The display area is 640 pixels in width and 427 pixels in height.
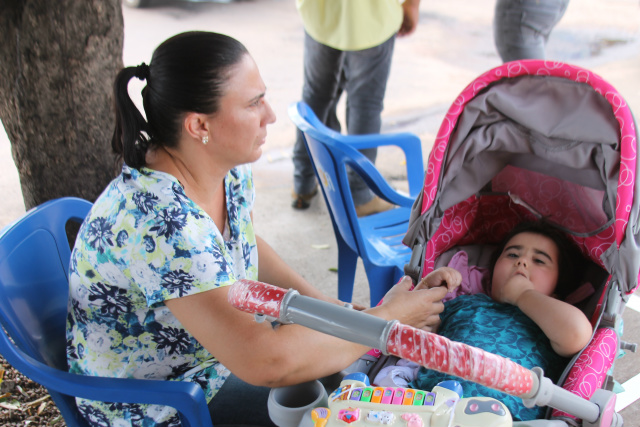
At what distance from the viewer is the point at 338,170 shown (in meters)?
2.44

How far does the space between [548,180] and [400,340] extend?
59.3 inches

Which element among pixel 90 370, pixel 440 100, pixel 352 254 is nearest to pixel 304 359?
pixel 90 370

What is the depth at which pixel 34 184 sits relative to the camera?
7.52ft

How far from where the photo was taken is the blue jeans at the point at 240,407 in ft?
5.47

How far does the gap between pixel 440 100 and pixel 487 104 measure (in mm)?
4202

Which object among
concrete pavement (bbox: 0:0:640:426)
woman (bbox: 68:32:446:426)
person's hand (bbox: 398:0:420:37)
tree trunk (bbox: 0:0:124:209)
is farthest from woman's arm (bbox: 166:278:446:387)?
person's hand (bbox: 398:0:420:37)

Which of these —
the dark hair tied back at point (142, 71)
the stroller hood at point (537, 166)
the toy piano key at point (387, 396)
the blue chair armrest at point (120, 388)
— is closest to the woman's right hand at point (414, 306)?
the toy piano key at point (387, 396)

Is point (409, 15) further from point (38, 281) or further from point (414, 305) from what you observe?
point (38, 281)

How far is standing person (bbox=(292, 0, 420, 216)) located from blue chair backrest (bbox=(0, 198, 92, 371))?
1.91m

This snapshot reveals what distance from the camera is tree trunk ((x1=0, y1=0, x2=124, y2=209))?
6.84 feet

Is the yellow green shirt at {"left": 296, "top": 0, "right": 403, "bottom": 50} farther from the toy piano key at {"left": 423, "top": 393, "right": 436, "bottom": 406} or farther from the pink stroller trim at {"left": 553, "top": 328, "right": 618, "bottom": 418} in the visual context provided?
the toy piano key at {"left": 423, "top": 393, "right": 436, "bottom": 406}

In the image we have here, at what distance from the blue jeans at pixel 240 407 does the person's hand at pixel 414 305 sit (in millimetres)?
468

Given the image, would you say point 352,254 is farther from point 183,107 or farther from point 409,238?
point 183,107

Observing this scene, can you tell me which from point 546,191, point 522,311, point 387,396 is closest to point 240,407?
point 387,396
